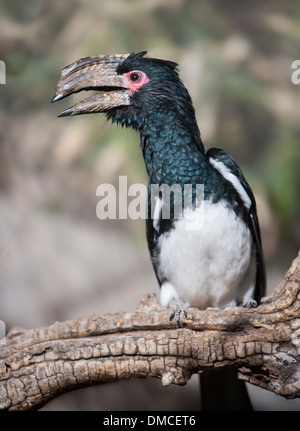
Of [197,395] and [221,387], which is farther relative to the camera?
[197,395]

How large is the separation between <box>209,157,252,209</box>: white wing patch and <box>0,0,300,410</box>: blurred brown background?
148 cm

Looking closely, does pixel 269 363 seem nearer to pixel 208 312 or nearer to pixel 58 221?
pixel 208 312

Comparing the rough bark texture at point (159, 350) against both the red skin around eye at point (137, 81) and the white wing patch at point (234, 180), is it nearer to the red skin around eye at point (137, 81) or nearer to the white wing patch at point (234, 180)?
the white wing patch at point (234, 180)

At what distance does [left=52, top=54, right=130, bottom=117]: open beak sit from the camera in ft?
7.63

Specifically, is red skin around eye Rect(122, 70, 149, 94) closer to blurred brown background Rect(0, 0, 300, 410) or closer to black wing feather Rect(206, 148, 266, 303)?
black wing feather Rect(206, 148, 266, 303)

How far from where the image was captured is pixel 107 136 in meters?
4.07

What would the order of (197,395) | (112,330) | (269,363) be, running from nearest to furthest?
(269,363), (112,330), (197,395)

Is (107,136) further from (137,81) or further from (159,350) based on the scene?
(159,350)

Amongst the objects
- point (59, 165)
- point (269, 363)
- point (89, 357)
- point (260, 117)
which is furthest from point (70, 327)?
point (260, 117)

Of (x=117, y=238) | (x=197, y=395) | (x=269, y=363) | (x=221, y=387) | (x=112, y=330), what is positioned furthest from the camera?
(x=117, y=238)

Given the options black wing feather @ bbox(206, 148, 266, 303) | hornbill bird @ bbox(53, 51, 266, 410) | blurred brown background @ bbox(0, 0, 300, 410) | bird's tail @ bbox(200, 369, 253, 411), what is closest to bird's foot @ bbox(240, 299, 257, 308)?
hornbill bird @ bbox(53, 51, 266, 410)

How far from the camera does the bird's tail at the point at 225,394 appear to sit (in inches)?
94.1
